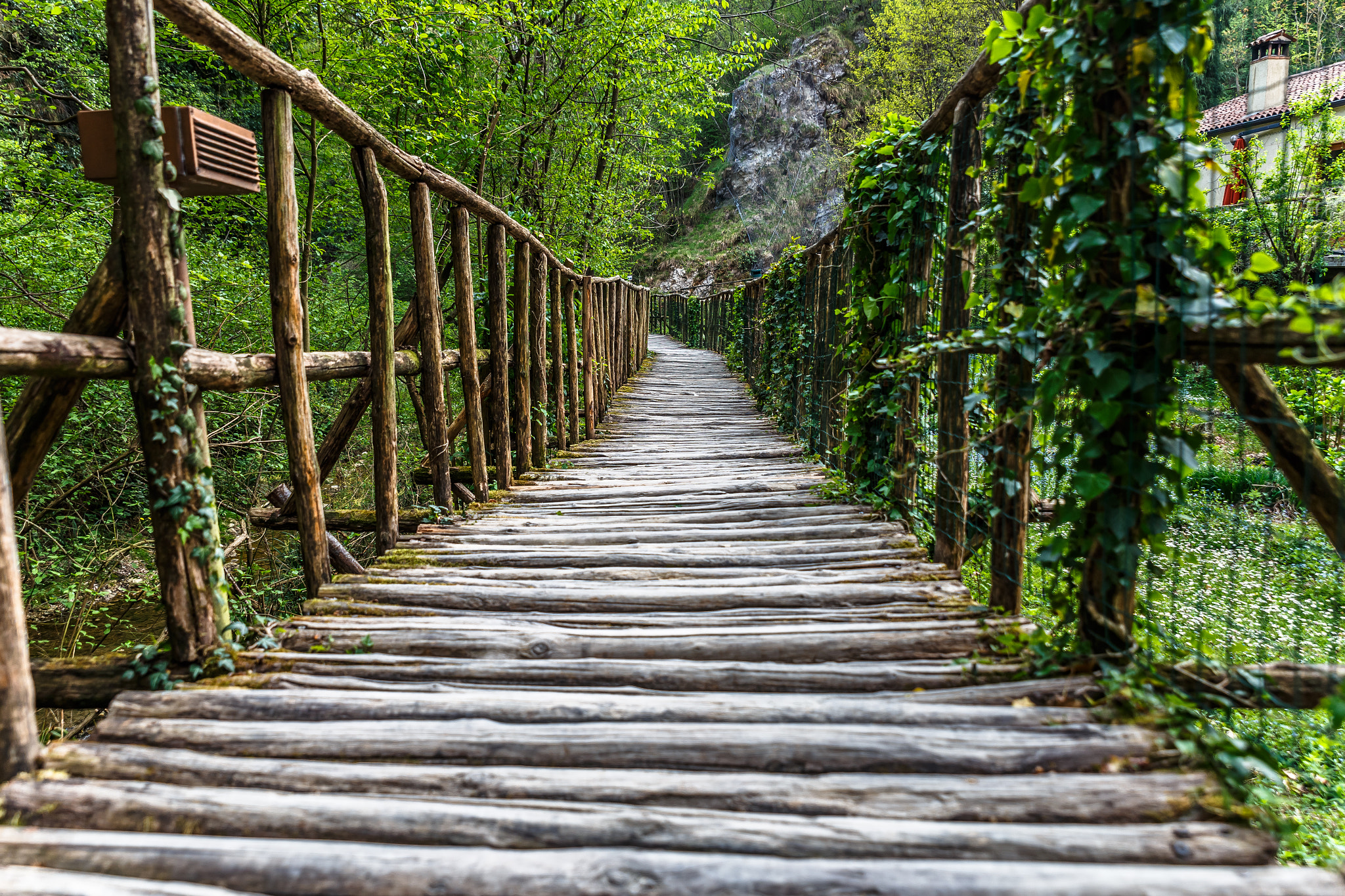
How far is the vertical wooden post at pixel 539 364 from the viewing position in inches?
218

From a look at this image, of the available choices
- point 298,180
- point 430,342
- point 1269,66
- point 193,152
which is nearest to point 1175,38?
point 193,152

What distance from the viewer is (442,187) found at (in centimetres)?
368

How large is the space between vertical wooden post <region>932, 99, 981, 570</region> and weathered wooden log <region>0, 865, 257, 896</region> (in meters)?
2.56

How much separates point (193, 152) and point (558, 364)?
164 inches

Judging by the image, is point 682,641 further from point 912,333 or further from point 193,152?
point 193,152

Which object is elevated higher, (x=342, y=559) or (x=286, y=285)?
(x=286, y=285)

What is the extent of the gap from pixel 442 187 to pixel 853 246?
90.1 inches

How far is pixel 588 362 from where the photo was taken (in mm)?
7293

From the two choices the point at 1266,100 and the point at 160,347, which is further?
the point at 1266,100

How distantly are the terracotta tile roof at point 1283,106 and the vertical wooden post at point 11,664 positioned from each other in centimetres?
1816

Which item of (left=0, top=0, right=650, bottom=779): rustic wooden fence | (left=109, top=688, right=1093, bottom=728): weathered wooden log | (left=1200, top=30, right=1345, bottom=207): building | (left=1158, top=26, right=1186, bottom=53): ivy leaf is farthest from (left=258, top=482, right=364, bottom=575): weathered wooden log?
(left=1200, top=30, right=1345, bottom=207): building

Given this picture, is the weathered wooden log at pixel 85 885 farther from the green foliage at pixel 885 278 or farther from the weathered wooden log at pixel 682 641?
the green foliage at pixel 885 278

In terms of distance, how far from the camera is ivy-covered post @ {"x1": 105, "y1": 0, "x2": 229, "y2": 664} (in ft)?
5.99

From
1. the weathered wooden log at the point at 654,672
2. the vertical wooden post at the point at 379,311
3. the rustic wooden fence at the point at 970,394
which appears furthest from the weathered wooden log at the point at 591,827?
the vertical wooden post at the point at 379,311
